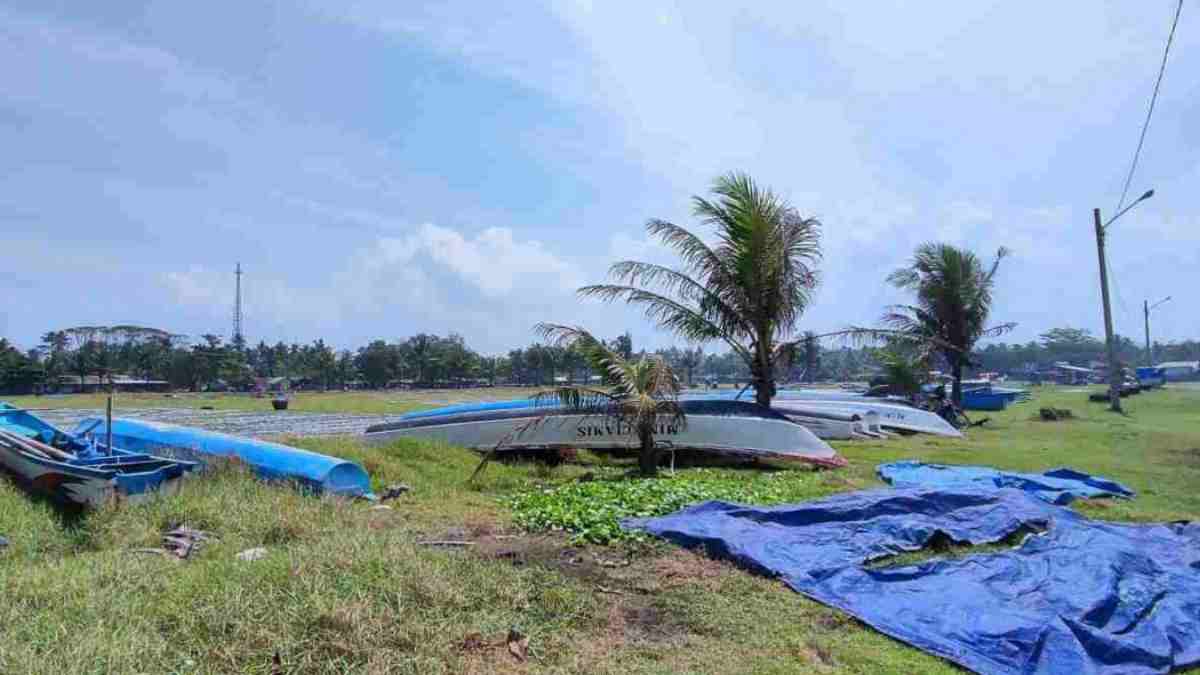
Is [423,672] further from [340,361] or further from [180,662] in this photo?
[340,361]

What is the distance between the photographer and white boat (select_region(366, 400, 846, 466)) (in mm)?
11789

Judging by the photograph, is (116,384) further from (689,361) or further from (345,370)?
(689,361)

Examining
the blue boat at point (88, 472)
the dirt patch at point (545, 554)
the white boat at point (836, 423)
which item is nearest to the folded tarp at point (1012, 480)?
the dirt patch at point (545, 554)

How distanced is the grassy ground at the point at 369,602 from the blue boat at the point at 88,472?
0.99ft

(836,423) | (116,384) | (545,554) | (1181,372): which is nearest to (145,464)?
→ (545,554)

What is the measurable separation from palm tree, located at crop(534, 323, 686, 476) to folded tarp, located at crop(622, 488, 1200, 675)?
10.1ft

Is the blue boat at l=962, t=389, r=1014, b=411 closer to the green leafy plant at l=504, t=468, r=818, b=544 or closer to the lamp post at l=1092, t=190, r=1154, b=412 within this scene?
the lamp post at l=1092, t=190, r=1154, b=412

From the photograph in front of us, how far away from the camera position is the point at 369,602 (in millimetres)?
Answer: 3877

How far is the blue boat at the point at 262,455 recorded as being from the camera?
8.05 metres

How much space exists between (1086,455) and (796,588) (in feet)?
34.6

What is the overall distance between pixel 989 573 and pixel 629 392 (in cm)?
570

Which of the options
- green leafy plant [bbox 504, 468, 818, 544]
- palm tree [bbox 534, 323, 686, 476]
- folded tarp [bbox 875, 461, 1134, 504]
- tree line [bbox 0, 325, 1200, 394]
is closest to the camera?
green leafy plant [bbox 504, 468, 818, 544]

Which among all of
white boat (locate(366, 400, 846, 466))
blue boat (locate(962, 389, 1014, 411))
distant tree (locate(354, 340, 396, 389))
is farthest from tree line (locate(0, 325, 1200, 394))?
white boat (locate(366, 400, 846, 466))

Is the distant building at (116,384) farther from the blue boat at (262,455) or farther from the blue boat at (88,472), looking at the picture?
the blue boat at (88,472)
